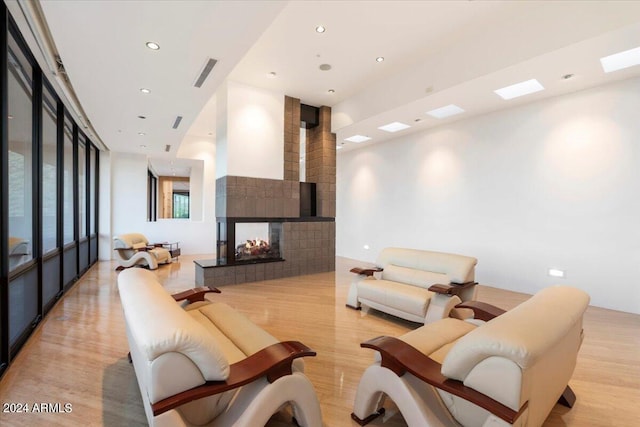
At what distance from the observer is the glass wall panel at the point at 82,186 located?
5923 mm

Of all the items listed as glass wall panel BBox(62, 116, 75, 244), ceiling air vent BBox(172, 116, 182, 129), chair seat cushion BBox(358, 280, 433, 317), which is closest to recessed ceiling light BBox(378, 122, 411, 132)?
chair seat cushion BBox(358, 280, 433, 317)

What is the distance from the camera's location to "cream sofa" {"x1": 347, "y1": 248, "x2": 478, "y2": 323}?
3.35m

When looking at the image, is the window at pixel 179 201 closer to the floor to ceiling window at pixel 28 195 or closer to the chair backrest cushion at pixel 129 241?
the chair backrest cushion at pixel 129 241

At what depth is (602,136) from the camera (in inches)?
167

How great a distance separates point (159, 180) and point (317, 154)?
9.02 meters

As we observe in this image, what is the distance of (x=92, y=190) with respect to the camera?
728 cm

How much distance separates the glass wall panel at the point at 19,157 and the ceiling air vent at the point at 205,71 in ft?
5.24

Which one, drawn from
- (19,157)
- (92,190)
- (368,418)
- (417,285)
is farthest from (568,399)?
(92,190)

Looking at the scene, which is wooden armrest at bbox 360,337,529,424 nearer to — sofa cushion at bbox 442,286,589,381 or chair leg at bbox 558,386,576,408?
sofa cushion at bbox 442,286,589,381

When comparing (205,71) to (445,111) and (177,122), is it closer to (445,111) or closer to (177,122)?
(177,122)

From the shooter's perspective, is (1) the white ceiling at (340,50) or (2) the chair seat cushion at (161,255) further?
(2) the chair seat cushion at (161,255)

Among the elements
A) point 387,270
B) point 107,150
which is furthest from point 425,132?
point 107,150

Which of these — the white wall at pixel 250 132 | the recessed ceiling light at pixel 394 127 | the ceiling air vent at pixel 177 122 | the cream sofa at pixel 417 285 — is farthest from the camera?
the recessed ceiling light at pixel 394 127

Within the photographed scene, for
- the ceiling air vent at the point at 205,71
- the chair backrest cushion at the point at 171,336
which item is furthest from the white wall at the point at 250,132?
the chair backrest cushion at the point at 171,336
